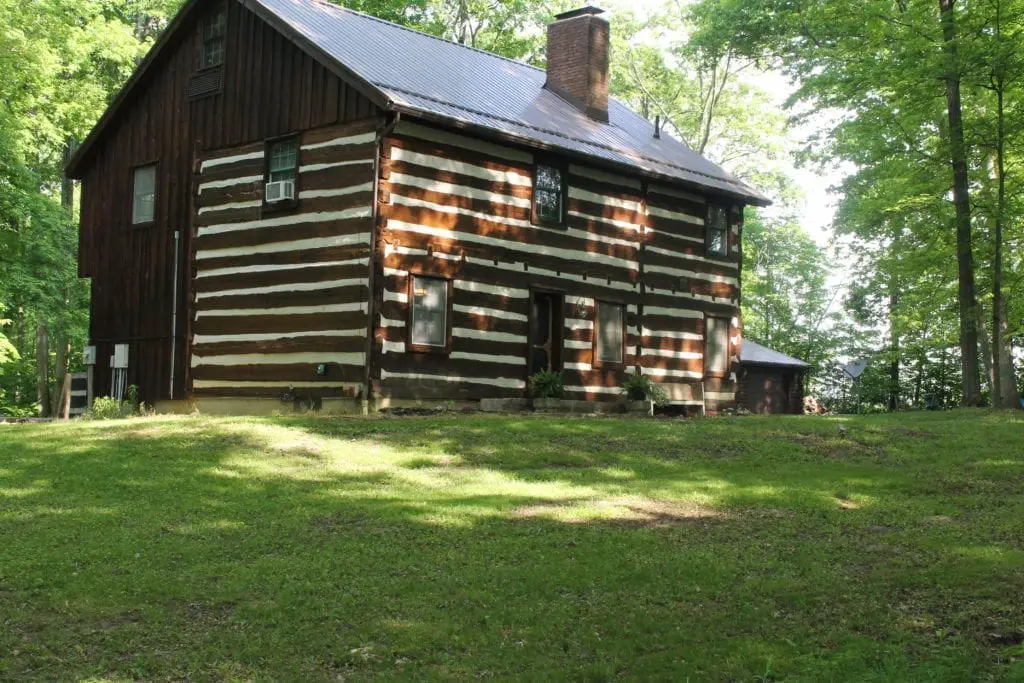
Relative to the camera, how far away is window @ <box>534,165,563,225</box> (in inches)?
916

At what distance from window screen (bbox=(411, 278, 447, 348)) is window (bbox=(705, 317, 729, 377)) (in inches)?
352

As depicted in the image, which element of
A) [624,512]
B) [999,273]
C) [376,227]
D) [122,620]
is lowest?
[122,620]

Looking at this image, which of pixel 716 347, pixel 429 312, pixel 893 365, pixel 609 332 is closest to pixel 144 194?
pixel 429 312

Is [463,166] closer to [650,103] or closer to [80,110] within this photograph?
[80,110]

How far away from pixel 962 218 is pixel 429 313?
12.2 m

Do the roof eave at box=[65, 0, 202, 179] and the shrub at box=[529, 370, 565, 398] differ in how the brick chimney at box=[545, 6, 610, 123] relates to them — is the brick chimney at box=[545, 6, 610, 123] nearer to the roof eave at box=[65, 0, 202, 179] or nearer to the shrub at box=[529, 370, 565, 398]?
the shrub at box=[529, 370, 565, 398]

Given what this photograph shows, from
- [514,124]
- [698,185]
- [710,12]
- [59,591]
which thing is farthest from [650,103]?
[59,591]

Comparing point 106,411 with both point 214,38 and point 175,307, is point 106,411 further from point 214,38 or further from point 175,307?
point 214,38

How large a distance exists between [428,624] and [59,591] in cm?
310

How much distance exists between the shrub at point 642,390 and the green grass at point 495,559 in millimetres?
8123

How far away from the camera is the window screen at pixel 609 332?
24750mm

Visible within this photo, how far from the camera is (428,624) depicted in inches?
328

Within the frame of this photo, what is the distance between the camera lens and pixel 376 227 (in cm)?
1991

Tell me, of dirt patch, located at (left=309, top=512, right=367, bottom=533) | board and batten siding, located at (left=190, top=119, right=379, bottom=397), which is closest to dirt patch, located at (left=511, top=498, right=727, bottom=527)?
dirt patch, located at (left=309, top=512, right=367, bottom=533)
